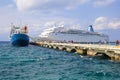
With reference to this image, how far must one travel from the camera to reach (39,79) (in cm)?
2358

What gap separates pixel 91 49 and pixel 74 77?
2366cm

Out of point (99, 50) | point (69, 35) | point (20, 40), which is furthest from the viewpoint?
point (69, 35)

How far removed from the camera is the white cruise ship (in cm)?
14525

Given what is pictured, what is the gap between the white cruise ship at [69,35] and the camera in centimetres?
14525

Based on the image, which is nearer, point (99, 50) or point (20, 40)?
point (99, 50)

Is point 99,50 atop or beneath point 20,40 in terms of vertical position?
beneath

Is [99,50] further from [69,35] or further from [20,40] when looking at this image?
[69,35]

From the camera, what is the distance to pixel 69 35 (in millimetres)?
149750

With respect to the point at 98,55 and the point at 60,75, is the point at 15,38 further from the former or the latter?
the point at 60,75

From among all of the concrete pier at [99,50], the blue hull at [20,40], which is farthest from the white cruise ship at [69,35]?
the concrete pier at [99,50]

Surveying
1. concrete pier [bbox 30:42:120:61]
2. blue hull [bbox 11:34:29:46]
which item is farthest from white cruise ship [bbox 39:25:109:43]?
concrete pier [bbox 30:42:120:61]

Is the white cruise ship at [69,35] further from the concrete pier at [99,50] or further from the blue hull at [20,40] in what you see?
the concrete pier at [99,50]

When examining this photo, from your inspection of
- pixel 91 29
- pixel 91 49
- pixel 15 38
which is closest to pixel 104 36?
pixel 91 29

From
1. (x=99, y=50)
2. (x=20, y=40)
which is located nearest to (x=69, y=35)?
(x=20, y=40)
